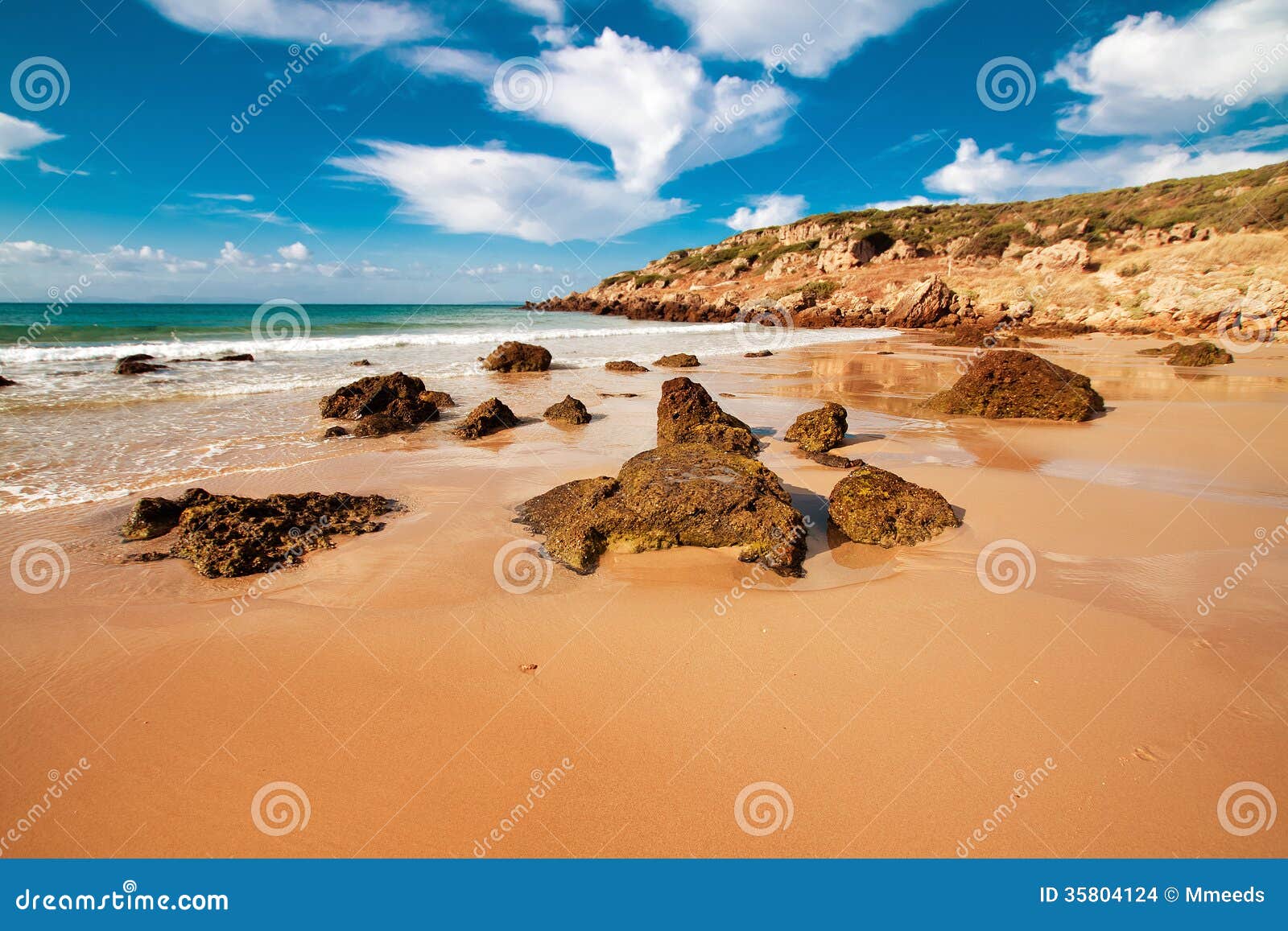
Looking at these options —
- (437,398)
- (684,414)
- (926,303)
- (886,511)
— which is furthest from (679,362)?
(926,303)

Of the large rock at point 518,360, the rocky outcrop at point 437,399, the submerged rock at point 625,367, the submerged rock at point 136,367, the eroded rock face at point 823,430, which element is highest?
the submerged rock at point 625,367

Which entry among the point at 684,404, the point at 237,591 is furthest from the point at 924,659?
the point at 684,404

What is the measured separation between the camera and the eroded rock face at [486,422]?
939 centimetres

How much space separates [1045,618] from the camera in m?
3.80

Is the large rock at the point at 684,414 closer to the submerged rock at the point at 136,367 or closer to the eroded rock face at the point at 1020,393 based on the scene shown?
the eroded rock face at the point at 1020,393

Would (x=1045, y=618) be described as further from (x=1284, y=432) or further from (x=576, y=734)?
(x=1284, y=432)

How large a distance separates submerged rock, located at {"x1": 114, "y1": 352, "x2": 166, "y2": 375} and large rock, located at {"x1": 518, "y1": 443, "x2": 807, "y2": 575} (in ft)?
56.9

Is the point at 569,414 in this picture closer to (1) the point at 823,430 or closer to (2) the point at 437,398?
(2) the point at 437,398

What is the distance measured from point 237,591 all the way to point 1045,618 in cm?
577

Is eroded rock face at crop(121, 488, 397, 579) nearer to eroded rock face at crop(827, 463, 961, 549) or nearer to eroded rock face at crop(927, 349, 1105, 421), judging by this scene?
eroded rock face at crop(827, 463, 961, 549)

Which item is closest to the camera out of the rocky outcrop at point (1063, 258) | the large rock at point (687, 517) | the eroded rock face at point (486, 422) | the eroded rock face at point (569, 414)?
the large rock at point (687, 517)

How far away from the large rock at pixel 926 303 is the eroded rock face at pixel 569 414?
3392 centimetres

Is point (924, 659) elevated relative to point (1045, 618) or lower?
lower

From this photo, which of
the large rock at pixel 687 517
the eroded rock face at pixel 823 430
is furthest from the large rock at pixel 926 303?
the large rock at pixel 687 517
